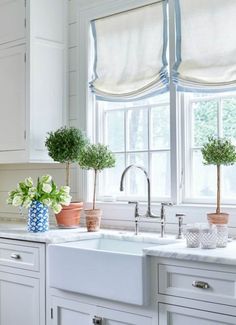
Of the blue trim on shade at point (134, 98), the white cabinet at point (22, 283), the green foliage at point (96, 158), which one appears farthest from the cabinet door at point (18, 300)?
the blue trim on shade at point (134, 98)

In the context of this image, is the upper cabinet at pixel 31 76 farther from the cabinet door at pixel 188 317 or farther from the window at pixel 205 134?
the cabinet door at pixel 188 317

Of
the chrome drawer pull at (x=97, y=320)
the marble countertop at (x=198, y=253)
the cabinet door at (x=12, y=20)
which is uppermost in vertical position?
the cabinet door at (x=12, y=20)

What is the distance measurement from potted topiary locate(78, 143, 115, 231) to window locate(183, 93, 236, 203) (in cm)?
50

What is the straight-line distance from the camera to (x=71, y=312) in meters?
2.83

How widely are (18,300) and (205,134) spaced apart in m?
1.48

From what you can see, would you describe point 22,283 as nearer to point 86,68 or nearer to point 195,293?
point 195,293

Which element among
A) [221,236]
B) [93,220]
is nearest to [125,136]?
[93,220]

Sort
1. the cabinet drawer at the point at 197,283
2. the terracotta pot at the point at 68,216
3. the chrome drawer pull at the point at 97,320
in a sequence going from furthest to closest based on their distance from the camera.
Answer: the terracotta pot at the point at 68,216 → the chrome drawer pull at the point at 97,320 → the cabinet drawer at the point at 197,283

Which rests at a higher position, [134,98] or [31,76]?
[31,76]

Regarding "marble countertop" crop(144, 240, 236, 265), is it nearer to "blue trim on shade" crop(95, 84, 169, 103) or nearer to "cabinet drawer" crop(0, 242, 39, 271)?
"cabinet drawer" crop(0, 242, 39, 271)

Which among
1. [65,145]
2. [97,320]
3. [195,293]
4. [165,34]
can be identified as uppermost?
[165,34]

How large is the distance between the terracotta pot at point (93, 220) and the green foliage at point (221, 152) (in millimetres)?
859

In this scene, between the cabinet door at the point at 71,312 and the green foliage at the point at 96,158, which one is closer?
the cabinet door at the point at 71,312

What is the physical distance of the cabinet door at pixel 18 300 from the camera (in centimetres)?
302
